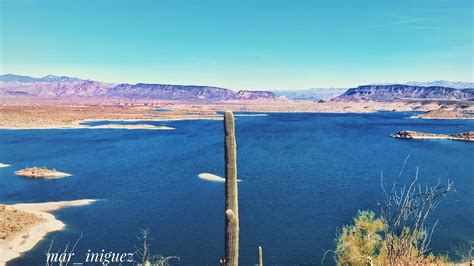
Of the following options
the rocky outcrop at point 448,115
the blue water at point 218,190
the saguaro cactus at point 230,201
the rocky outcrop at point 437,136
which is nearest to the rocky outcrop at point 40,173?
the blue water at point 218,190

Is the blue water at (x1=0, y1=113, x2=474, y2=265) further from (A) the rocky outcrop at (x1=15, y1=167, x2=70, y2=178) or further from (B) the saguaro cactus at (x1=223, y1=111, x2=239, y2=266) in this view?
(B) the saguaro cactus at (x1=223, y1=111, x2=239, y2=266)

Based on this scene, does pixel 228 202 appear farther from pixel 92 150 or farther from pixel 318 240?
pixel 92 150

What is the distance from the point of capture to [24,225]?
30375 mm

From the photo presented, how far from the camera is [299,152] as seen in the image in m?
70.0

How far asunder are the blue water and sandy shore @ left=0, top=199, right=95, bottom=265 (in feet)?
3.03

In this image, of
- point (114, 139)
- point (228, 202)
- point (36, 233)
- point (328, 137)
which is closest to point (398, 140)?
point (328, 137)

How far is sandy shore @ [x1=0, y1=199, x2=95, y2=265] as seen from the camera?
1056 inches

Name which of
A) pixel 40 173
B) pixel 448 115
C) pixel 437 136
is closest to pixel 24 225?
pixel 40 173

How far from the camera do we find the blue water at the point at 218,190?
28656mm

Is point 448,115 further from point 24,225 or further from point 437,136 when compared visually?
point 24,225

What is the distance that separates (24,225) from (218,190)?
1949cm

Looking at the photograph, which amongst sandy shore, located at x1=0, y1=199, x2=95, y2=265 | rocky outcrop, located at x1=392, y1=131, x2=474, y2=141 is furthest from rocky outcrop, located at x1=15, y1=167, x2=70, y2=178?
rocky outcrop, located at x1=392, y1=131, x2=474, y2=141

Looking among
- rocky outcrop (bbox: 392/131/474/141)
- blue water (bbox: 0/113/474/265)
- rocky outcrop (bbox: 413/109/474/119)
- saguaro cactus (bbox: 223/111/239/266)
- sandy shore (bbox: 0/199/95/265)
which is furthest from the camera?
rocky outcrop (bbox: 413/109/474/119)

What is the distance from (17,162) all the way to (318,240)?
50419mm
